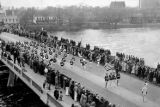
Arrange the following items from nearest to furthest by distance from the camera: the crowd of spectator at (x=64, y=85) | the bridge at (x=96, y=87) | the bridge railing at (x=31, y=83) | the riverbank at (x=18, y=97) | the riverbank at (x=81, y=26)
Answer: the crowd of spectator at (x=64, y=85) < the bridge railing at (x=31, y=83) < the bridge at (x=96, y=87) < the riverbank at (x=18, y=97) < the riverbank at (x=81, y=26)

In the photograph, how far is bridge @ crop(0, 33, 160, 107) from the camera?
18906 millimetres

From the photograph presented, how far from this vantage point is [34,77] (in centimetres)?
2438

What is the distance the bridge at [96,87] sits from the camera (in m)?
18.9

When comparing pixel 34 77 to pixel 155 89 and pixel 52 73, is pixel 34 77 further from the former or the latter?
pixel 155 89

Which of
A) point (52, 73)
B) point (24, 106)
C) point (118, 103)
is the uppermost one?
point (52, 73)

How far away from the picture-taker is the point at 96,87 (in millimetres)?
22234

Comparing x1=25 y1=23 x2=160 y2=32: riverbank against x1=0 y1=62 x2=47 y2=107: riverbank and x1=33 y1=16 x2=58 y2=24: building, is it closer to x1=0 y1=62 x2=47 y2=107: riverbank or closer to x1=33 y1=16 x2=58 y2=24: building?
x1=33 y1=16 x2=58 y2=24: building

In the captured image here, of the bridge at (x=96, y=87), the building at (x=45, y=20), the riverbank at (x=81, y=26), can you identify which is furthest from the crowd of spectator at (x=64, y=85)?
the building at (x=45, y=20)

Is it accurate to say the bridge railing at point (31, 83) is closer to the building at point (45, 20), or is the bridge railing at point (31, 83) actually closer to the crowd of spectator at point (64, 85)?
the crowd of spectator at point (64, 85)

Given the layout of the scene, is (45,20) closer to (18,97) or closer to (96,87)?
(18,97)

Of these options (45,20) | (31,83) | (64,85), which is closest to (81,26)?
(45,20)

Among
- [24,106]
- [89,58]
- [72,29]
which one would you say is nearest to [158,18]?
[72,29]

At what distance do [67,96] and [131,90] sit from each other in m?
5.18

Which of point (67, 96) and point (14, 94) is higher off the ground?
point (67, 96)
